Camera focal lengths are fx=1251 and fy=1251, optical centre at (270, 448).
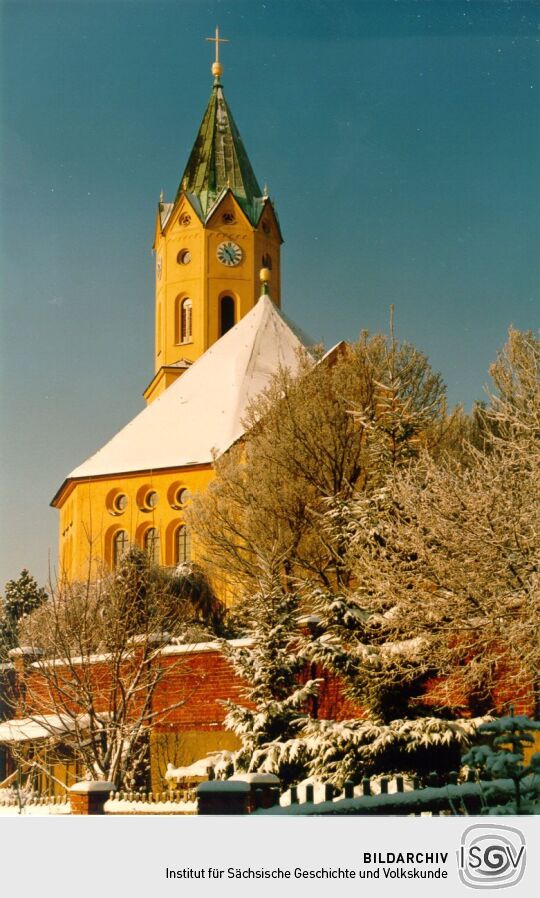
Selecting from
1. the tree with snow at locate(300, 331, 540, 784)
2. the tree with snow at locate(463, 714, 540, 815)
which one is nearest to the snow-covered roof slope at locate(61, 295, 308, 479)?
the tree with snow at locate(300, 331, 540, 784)

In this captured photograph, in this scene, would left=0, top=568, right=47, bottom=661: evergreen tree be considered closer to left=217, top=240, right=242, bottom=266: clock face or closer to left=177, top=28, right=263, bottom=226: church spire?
left=217, top=240, right=242, bottom=266: clock face

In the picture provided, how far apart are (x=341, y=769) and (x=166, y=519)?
2338cm

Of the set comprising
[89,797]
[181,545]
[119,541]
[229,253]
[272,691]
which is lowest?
[89,797]

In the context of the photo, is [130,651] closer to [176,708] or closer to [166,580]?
[176,708]

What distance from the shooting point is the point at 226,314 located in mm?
49312

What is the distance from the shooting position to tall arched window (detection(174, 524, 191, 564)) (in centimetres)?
3597

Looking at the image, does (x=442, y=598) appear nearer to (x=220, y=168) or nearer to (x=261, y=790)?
(x=261, y=790)

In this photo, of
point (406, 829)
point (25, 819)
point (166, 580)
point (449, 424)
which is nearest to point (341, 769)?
point (406, 829)

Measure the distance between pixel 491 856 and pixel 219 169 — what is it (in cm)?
4413

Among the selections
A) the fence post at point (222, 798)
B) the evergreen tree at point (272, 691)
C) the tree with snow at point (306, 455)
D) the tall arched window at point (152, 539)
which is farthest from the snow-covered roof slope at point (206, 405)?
the fence post at point (222, 798)

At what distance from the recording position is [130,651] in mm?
17812

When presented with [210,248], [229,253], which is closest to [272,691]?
[229,253]

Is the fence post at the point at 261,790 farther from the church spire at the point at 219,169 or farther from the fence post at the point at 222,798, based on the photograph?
the church spire at the point at 219,169

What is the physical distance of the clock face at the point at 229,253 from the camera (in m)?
50.2
